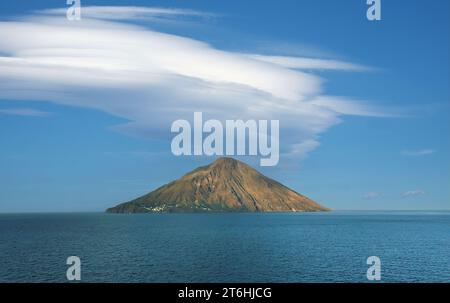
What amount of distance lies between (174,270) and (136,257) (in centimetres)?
2180

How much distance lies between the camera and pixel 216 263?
90.1 meters
